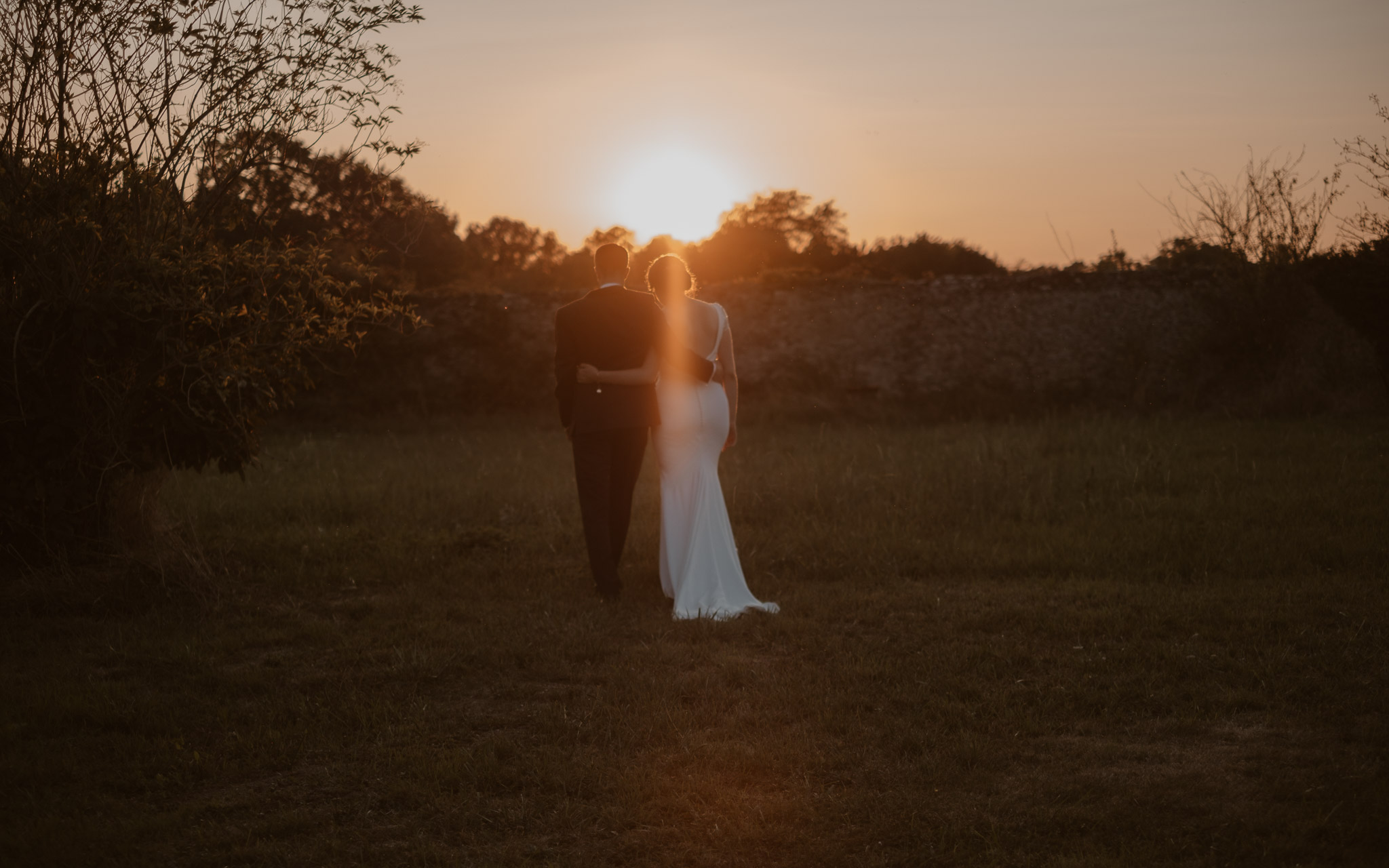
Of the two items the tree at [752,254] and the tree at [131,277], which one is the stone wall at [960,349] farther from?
the tree at [131,277]

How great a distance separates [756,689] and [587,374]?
2.59m

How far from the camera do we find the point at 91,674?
5656mm

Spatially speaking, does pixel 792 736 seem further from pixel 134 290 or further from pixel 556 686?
pixel 134 290

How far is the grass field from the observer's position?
3734 millimetres

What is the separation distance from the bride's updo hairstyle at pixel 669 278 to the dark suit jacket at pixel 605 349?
20cm

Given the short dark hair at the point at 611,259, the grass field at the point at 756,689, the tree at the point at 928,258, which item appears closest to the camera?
the grass field at the point at 756,689

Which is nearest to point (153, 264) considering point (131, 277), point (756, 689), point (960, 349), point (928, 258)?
point (131, 277)

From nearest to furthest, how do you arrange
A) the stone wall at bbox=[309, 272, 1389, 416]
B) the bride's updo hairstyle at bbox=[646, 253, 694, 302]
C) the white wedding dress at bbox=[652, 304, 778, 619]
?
the white wedding dress at bbox=[652, 304, 778, 619] < the bride's updo hairstyle at bbox=[646, 253, 694, 302] < the stone wall at bbox=[309, 272, 1389, 416]

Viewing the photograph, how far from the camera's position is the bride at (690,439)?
7039 millimetres

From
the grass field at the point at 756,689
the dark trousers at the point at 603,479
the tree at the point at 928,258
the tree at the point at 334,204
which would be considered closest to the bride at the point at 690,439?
the dark trousers at the point at 603,479

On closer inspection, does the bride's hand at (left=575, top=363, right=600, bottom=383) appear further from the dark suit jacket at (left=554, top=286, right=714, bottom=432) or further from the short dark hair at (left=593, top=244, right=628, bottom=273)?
the short dark hair at (left=593, top=244, right=628, bottom=273)

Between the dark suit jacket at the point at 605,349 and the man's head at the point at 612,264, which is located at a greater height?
the man's head at the point at 612,264

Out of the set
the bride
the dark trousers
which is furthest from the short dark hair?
the dark trousers

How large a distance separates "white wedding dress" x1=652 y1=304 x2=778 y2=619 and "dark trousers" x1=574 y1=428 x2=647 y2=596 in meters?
0.24
